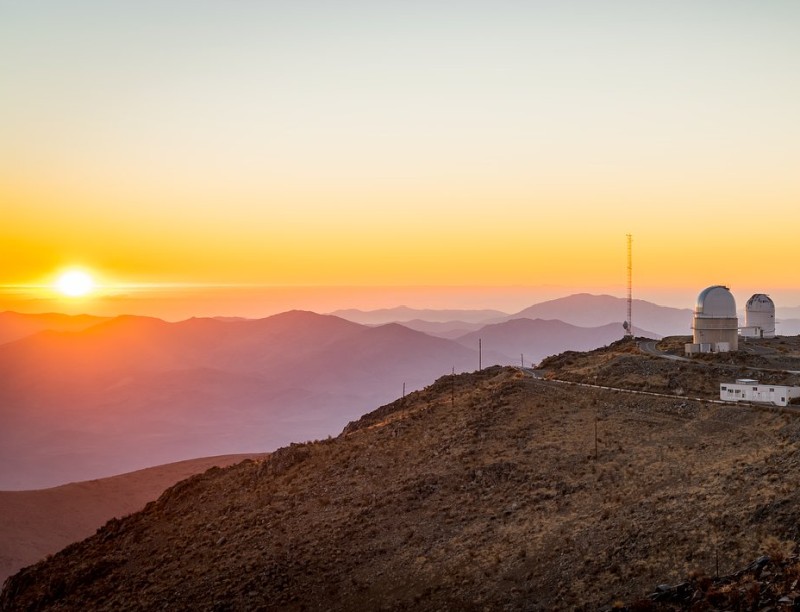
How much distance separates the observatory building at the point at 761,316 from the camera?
2808 inches

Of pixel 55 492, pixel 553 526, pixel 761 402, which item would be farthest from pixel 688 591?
pixel 55 492

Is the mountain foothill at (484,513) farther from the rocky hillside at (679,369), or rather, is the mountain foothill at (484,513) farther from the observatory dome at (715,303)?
the observatory dome at (715,303)

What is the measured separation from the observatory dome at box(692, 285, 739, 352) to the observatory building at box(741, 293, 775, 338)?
48.7 ft

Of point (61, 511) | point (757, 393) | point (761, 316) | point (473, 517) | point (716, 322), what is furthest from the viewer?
point (761, 316)

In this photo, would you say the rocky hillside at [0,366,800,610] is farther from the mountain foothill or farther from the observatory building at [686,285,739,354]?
the observatory building at [686,285,739,354]

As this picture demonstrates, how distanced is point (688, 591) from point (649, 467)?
13.7 m

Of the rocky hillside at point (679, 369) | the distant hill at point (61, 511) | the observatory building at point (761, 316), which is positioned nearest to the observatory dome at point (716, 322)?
the rocky hillside at point (679, 369)

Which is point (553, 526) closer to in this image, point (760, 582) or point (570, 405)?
point (760, 582)

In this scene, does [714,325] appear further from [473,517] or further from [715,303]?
[473,517]

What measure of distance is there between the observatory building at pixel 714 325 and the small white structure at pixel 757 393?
585 inches

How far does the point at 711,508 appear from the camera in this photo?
1022 inches

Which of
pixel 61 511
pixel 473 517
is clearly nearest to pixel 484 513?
pixel 473 517

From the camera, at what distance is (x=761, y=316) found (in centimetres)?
7138

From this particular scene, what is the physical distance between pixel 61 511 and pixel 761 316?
70981 millimetres
